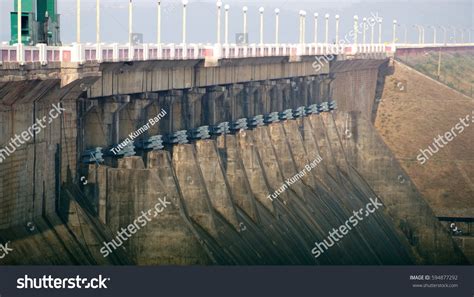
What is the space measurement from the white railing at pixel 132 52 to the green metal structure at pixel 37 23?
165cm

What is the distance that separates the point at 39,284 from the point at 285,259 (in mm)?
25853

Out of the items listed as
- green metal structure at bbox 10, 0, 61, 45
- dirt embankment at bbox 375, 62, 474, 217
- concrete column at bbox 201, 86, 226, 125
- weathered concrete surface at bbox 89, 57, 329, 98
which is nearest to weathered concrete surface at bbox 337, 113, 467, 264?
weathered concrete surface at bbox 89, 57, 329, 98

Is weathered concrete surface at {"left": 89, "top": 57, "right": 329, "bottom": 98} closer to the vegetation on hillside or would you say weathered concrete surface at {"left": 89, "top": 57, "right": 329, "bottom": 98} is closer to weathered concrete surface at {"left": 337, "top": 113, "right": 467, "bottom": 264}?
weathered concrete surface at {"left": 337, "top": 113, "right": 467, "bottom": 264}

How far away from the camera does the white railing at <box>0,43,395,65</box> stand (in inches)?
1673

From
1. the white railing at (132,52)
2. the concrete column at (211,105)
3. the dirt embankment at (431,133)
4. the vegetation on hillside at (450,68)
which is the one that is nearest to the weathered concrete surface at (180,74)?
the white railing at (132,52)

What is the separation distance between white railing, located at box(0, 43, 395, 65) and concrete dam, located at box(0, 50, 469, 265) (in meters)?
0.36

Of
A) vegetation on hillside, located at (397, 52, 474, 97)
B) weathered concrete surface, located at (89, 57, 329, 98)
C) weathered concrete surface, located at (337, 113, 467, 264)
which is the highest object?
weathered concrete surface, located at (89, 57, 329, 98)

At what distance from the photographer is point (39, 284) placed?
37.0m

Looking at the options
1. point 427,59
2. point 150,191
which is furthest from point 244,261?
point 427,59

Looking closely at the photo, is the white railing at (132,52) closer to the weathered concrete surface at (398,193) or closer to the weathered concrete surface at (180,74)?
the weathered concrete surface at (180,74)

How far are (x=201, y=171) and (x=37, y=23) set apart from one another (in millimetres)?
14919

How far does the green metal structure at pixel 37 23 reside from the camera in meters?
46.8

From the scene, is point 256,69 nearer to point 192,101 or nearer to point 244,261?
point 192,101

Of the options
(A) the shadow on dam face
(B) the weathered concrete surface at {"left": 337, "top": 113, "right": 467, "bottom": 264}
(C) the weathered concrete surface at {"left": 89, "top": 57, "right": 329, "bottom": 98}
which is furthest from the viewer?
(B) the weathered concrete surface at {"left": 337, "top": 113, "right": 467, "bottom": 264}
